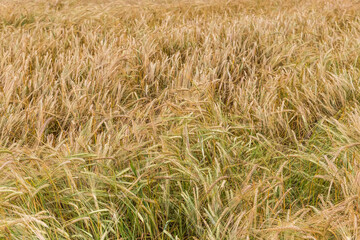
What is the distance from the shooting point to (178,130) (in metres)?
1.72

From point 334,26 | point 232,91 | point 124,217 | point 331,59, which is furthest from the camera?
point 334,26

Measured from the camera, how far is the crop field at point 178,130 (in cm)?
125

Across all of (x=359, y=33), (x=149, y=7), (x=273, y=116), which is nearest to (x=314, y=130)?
(x=273, y=116)

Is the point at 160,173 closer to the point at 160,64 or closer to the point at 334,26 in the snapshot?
the point at 160,64

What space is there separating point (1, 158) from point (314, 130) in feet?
5.06

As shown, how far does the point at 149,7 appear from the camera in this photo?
4684mm

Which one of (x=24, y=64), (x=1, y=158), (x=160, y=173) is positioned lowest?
(x=160, y=173)

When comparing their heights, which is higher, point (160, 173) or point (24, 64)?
point (24, 64)

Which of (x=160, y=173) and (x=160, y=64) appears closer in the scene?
(x=160, y=173)

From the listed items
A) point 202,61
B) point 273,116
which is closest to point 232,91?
point 202,61

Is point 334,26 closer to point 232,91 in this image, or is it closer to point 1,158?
point 232,91

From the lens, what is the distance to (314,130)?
6.34 ft

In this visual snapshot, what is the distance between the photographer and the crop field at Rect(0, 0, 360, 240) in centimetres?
125

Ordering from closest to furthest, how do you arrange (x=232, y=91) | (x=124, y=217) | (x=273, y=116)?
(x=124, y=217) < (x=273, y=116) < (x=232, y=91)
